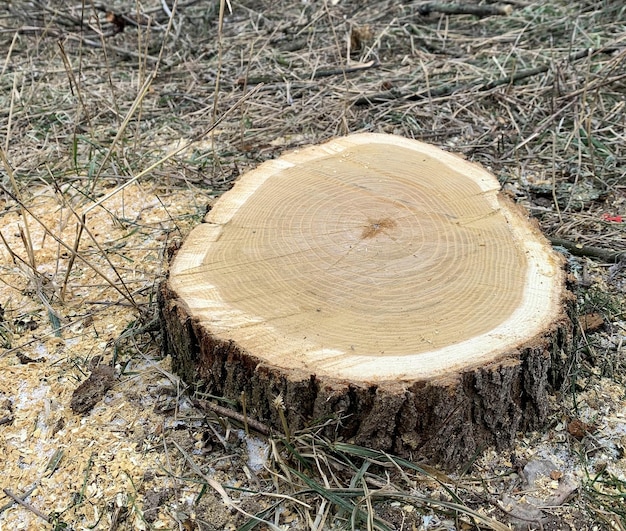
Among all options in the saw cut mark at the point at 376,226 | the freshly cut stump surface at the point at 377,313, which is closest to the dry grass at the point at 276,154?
the freshly cut stump surface at the point at 377,313

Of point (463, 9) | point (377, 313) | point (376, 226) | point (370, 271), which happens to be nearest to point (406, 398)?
point (377, 313)

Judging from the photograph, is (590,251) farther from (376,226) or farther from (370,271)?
(370,271)

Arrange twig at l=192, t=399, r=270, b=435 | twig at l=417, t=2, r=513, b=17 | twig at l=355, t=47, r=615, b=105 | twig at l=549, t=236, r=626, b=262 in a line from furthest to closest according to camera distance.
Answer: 1. twig at l=417, t=2, r=513, b=17
2. twig at l=355, t=47, r=615, b=105
3. twig at l=549, t=236, r=626, b=262
4. twig at l=192, t=399, r=270, b=435

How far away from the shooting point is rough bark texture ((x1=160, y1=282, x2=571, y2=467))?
1.55 m

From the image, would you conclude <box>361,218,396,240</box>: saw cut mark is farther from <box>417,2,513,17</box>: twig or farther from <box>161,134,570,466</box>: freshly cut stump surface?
<box>417,2,513,17</box>: twig

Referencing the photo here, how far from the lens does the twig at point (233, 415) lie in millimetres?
1728

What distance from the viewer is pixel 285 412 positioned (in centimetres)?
165

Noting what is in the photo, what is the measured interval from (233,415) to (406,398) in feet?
1.68

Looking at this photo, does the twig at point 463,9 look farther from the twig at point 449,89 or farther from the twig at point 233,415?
the twig at point 233,415

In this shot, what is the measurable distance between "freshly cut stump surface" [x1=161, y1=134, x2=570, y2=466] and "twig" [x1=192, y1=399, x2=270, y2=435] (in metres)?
0.04

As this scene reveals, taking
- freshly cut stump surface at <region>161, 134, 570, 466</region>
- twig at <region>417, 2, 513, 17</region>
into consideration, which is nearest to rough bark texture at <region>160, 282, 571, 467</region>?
freshly cut stump surface at <region>161, 134, 570, 466</region>

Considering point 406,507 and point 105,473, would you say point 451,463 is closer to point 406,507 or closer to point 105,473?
point 406,507

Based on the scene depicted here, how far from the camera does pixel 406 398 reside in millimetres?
1528

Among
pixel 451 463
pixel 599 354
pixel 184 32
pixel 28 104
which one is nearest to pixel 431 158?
pixel 599 354
